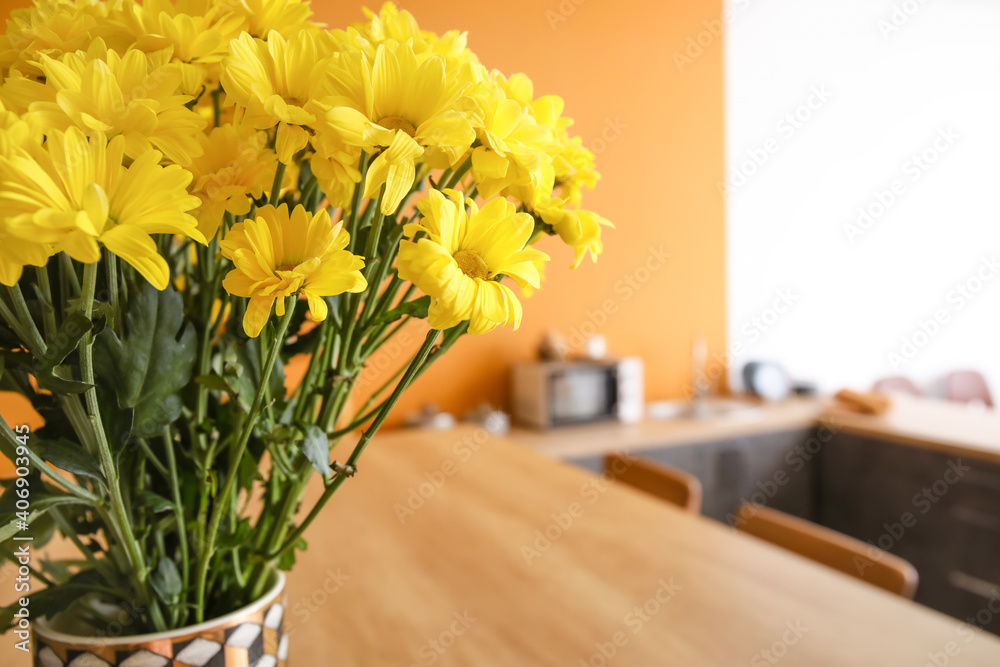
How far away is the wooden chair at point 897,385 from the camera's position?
4.24m

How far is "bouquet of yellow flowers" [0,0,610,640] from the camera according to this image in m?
0.33

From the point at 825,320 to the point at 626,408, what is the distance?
1.94m

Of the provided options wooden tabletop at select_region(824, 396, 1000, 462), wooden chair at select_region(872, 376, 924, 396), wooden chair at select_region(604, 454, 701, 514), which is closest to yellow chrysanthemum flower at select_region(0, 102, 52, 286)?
wooden chair at select_region(604, 454, 701, 514)

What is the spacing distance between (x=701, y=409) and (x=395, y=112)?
3.21 m

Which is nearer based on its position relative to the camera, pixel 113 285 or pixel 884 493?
pixel 113 285

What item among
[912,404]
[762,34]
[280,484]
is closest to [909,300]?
[912,404]
